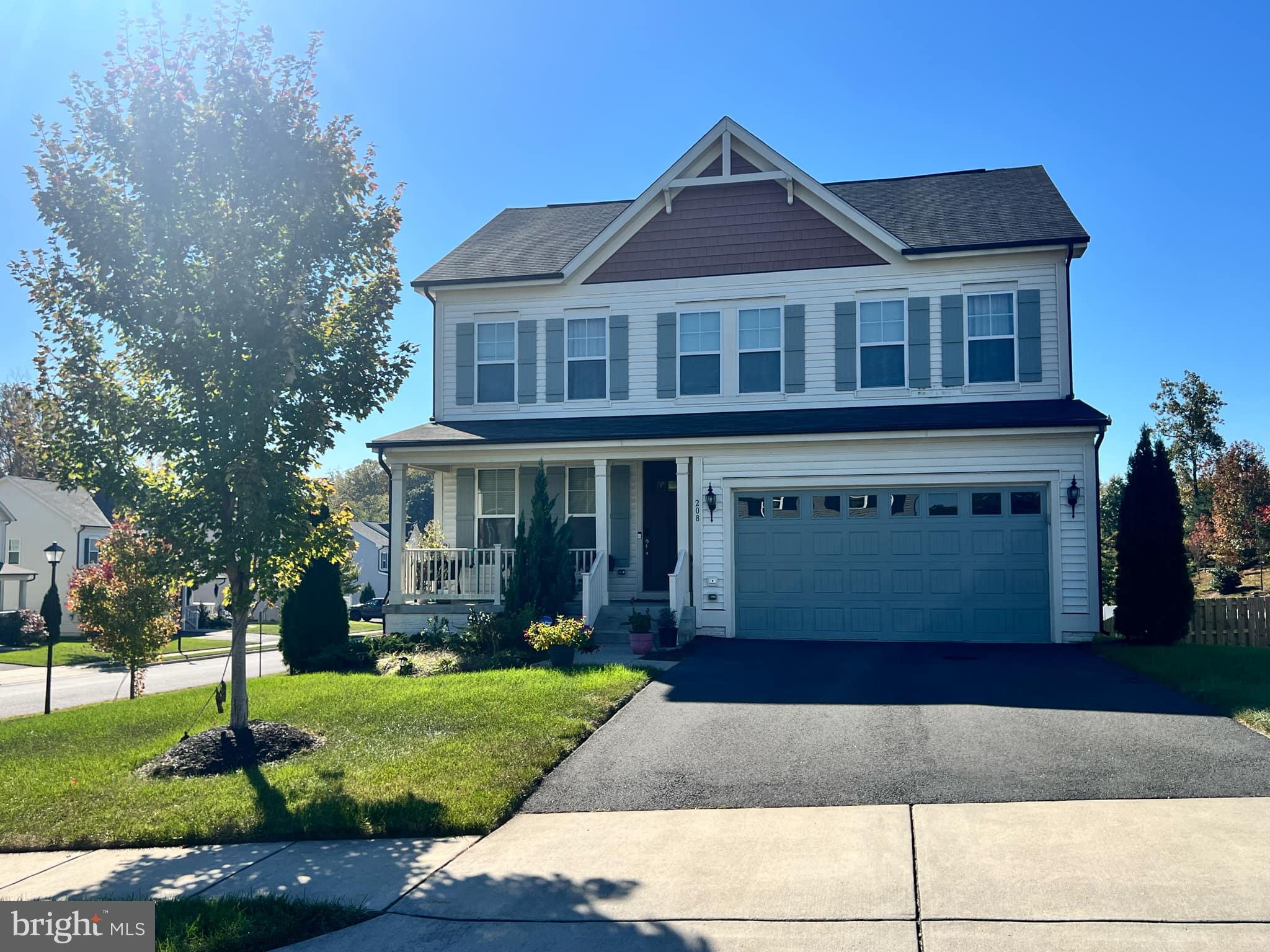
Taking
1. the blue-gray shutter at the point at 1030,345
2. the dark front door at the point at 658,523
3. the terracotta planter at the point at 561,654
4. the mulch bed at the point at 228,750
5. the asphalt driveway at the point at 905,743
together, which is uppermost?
the blue-gray shutter at the point at 1030,345

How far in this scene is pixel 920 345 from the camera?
55.6ft

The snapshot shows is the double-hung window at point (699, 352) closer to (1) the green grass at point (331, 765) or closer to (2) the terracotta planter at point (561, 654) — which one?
(2) the terracotta planter at point (561, 654)

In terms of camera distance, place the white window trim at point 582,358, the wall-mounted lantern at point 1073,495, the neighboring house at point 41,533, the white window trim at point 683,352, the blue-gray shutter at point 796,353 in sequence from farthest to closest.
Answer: the neighboring house at point 41,533 < the white window trim at point 582,358 < the white window trim at point 683,352 < the blue-gray shutter at point 796,353 < the wall-mounted lantern at point 1073,495

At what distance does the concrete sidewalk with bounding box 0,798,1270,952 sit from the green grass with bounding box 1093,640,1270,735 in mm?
3153

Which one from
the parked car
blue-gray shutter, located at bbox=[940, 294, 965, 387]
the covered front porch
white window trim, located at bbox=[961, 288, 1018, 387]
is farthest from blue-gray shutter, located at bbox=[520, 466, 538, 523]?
the parked car

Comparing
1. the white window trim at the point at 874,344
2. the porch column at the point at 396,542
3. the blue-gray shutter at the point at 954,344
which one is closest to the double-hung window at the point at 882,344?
the white window trim at the point at 874,344

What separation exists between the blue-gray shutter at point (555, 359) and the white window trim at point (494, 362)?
2.02ft

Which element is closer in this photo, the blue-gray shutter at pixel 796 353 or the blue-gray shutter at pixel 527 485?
the blue-gray shutter at pixel 796 353

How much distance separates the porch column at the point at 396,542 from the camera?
55.6 feet

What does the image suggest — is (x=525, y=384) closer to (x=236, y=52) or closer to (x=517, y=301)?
(x=517, y=301)

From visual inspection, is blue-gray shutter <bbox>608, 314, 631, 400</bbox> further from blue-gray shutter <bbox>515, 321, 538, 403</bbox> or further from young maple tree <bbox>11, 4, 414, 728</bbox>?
young maple tree <bbox>11, 4, 414, 728</bbox>

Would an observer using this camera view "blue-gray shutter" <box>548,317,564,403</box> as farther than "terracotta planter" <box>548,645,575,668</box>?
Yes

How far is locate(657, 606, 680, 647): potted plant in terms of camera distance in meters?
15.0

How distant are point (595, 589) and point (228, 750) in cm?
785
